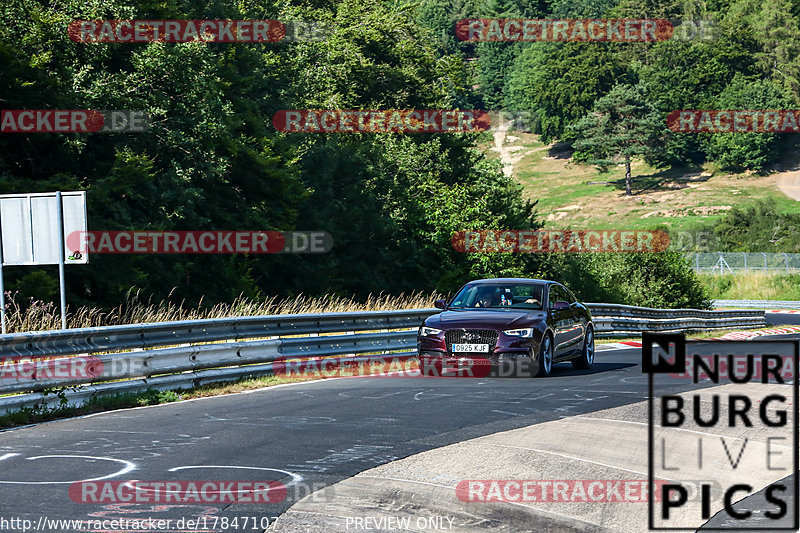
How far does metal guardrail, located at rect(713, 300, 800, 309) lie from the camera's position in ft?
210

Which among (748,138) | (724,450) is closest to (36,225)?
(724,450)

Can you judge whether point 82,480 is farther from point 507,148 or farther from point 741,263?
point 507,148

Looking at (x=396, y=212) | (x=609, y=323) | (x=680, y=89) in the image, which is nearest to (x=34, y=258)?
(x=609, y=323)

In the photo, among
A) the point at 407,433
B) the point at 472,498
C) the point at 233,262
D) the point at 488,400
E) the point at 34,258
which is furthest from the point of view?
the point at 233,262

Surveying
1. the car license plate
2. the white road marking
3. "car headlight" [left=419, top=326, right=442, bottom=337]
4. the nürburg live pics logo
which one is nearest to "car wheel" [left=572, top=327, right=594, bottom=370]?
the car license plate

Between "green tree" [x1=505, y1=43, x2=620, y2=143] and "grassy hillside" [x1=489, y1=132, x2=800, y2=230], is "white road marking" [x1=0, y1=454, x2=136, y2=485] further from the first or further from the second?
"green tree" [x1=505, y1=43, x2=620, y2=143]

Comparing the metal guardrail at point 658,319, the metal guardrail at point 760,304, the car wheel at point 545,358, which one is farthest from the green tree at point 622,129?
the car wheel at point 545,358

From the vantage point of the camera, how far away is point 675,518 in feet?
22.3

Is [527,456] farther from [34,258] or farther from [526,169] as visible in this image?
[526,169]

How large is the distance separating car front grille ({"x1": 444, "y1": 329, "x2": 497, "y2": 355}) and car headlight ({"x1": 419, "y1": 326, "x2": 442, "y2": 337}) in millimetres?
162

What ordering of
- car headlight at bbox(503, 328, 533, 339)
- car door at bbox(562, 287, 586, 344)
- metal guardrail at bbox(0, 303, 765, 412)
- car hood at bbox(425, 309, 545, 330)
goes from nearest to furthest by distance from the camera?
metal guardrail at bbox(0, 303, 765, 412), car headlight at bbox(503, 328, 533, 339), car hood at bbox(425, 309, 545, 330), car door at bbox(562, 287, 586, 344)

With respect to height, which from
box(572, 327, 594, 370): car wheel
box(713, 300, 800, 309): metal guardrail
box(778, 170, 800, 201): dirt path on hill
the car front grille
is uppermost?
box(778, 170, 800, 201): dirt path on hill

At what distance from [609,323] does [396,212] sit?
52.3ft

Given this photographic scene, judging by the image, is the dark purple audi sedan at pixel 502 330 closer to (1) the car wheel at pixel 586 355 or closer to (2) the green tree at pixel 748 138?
(1) the car wheel at pixel 586 355
